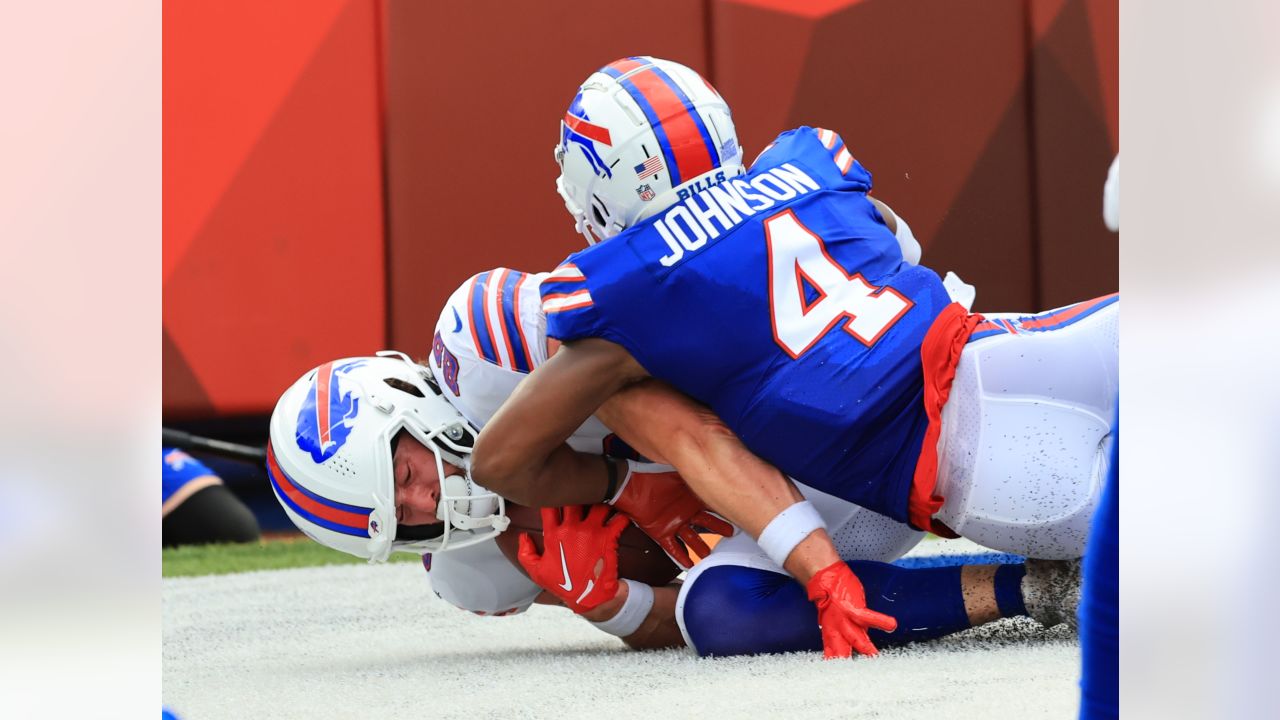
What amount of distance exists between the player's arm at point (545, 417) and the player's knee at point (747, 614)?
180 millimetres

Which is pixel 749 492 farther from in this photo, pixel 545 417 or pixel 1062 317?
pixel 1062 317

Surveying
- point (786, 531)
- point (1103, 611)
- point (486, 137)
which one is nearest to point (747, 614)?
point (786, 531)

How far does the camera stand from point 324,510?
55.9 inches

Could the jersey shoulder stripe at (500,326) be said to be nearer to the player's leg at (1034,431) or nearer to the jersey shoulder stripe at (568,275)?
the jersey shoulder stripe at (568,275)

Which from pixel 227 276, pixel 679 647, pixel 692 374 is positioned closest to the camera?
pixel 692 374

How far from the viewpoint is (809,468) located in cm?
125

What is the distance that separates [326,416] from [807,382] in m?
0.52

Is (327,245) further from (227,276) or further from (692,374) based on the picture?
(692,374)

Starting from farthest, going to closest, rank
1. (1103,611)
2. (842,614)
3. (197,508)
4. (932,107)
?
(932,107)
(197,508)
(842,614)
(1103,611)

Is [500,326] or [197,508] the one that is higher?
[500,326]
